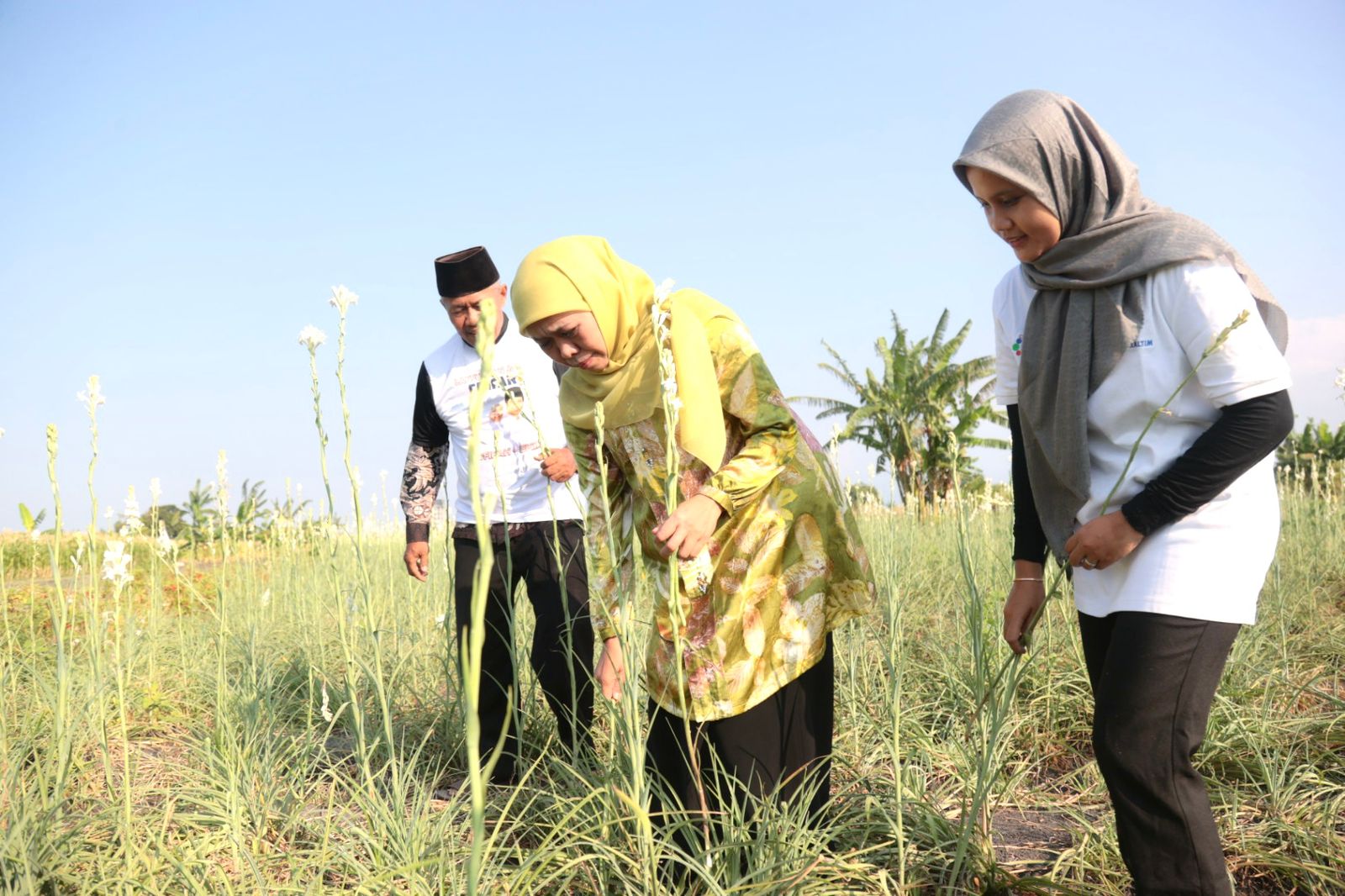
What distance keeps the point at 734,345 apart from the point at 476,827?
1.50 m

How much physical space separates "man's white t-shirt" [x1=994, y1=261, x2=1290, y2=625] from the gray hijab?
43 millimetres

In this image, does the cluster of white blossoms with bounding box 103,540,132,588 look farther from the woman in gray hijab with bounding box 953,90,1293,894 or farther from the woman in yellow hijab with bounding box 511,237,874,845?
the woman in gray hijab with bounding box 953,90,1293,894

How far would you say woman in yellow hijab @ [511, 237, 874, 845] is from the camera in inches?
87.7

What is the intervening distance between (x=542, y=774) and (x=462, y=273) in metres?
2.08

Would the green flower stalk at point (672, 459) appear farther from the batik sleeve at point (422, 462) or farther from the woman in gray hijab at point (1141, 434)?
the batik sleeve at point (422, 462)

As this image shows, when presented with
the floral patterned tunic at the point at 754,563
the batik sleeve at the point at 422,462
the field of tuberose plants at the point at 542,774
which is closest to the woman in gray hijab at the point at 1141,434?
the field of tuberose plants at the point at 542,774

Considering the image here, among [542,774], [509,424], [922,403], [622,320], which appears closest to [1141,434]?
[622,320]

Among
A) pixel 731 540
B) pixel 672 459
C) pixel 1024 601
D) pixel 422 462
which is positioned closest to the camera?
pixel 672 459

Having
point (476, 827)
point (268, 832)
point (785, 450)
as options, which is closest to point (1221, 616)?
point (785, 450)

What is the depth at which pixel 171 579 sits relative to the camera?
9.77 m

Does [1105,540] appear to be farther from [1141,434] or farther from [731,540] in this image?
[731,540]

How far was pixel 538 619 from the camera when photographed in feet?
12.0

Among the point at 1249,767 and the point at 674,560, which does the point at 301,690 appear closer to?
the point at 674,560

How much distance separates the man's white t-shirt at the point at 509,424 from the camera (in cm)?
376
